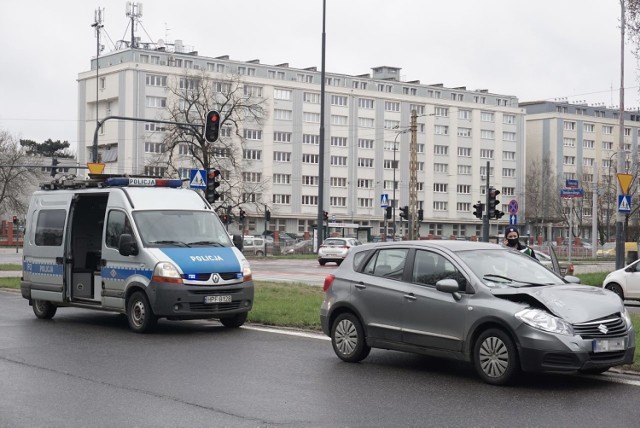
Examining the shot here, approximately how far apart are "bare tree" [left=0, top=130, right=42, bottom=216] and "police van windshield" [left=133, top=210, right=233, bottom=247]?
74.7 metres

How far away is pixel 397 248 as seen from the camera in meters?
11.8

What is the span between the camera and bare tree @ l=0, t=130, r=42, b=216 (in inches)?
3506

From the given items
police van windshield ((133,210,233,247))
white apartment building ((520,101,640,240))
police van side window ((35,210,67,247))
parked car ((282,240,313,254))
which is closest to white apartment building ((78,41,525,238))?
white apartment building ((520,101,640,240))

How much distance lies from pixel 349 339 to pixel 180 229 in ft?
17.0

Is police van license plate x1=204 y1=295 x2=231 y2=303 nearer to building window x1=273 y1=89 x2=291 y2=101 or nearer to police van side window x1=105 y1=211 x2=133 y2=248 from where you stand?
police van side window x1=105 y1=211 x2=133 y2=248

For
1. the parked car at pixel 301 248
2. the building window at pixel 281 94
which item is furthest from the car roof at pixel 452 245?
the building window at pixel 281 94

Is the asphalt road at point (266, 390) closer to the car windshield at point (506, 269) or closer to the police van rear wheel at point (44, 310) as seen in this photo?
the car windshield at point (506, 269)

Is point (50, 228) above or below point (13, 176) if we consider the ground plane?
below

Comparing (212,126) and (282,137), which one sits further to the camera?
(282,137)

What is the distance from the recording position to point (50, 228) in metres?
18.2

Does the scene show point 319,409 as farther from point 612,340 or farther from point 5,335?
point 5,335

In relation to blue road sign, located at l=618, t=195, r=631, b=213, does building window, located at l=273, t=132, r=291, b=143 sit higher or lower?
higher

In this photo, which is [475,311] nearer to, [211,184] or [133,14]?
[211,184]

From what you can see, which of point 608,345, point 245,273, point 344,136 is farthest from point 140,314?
point 344,136
